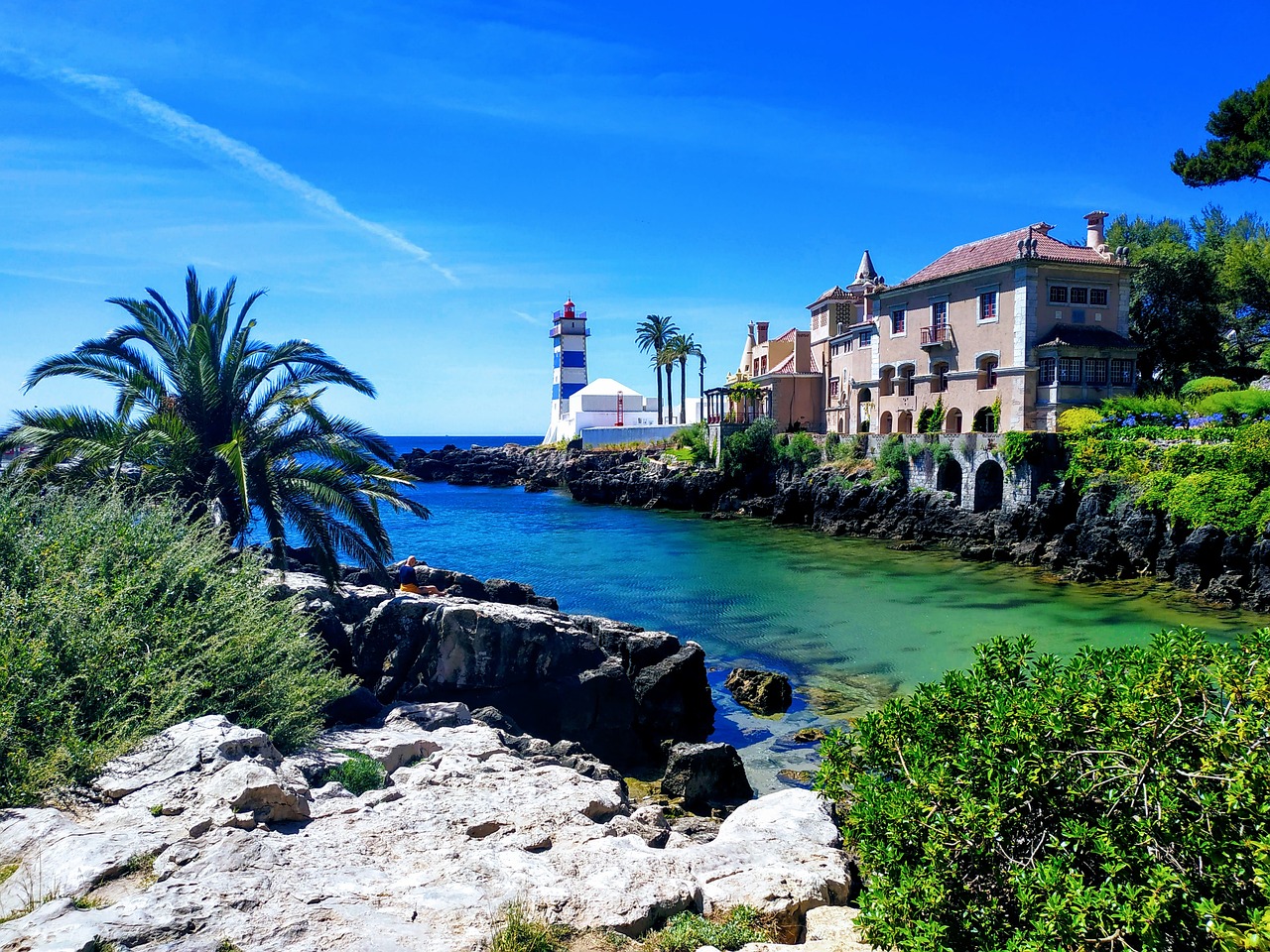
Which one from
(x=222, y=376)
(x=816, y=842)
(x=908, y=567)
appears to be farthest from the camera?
(x=908, y=567)

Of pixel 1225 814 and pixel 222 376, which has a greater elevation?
pixel 222 376

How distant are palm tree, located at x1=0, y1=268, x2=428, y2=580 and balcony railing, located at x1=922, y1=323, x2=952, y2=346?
124ft

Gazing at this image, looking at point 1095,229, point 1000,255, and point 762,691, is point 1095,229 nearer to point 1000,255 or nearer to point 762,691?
point 1000,255

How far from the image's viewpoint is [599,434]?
79688 mm

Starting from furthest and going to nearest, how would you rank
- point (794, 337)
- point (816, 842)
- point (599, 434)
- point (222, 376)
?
point (599, 434) → point (794, 337) → point (222, 376) → point (816, 842)

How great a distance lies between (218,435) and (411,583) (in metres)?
5.93

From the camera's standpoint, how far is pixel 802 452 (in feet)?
165

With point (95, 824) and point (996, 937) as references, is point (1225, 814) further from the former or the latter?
point (95, 824)

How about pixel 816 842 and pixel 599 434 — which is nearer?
pixel 816 842

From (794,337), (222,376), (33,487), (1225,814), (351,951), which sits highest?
(794,337)

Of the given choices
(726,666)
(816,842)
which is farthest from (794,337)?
(816,842)

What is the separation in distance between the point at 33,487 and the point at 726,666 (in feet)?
46.5

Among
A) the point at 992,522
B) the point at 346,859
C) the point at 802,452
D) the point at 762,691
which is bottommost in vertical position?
the point at 762,691

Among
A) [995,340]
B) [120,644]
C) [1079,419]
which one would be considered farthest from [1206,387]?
[120,644]
